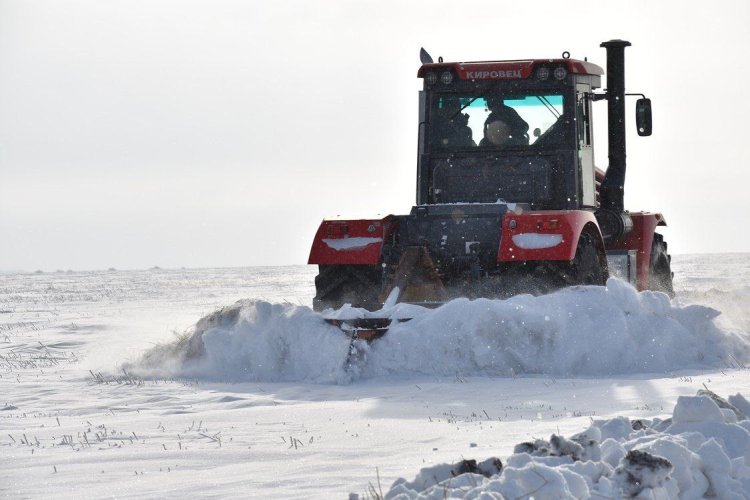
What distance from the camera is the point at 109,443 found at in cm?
620

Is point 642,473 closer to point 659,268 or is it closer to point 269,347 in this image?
point 269,347

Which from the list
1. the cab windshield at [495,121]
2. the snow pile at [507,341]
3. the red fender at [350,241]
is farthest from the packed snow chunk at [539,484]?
the cab windshield at [495,121]

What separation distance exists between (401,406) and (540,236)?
8.88 ft

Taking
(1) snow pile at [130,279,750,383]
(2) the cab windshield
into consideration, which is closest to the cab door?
(2) the cab windshield

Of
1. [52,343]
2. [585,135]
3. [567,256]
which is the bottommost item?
[52,343]

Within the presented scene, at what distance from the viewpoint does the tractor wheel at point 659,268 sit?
42.4ft

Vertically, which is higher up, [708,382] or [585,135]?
[585,135]

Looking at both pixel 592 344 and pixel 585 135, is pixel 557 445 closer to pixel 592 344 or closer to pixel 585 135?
pixel 592 344

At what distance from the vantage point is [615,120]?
11508mm

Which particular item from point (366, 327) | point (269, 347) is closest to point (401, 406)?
point (366, 327)

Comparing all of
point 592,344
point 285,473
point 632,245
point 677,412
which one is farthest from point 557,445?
point 632,245

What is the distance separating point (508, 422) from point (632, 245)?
20.4 ft

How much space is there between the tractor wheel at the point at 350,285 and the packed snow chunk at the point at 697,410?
5.40 metres

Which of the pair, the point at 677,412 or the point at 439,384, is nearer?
the point at 677,412
